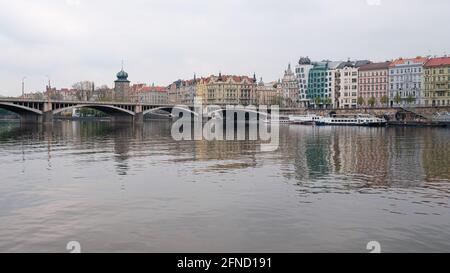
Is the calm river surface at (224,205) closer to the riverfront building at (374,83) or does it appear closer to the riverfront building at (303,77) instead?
the riverfront building at (374,83)

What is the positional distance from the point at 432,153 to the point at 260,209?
2907cm

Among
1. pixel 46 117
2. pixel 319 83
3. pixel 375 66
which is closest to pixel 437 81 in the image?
pixel 375 66

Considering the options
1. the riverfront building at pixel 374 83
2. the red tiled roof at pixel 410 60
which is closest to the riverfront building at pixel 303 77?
the riverfront building at pixel 374 83

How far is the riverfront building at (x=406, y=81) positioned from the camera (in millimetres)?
139625

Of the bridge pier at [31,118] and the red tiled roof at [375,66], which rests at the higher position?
the red tiled roof at [375,66]

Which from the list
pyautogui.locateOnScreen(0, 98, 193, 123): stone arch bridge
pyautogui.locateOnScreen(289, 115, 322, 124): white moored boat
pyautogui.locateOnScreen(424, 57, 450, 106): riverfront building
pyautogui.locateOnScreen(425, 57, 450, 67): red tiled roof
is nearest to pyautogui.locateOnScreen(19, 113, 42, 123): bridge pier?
pyautogui.locateOnScreen(0, 98, 193, 123): stone arch bridge

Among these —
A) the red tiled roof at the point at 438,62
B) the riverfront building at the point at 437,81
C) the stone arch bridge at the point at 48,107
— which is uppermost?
the red tiled roof at the point at 438,62

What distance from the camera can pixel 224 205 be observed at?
2105 centimetres

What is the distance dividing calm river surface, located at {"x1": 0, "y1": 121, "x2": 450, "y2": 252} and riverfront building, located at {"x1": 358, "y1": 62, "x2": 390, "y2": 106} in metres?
120

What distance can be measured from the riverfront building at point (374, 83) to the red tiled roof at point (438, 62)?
48.8 feet

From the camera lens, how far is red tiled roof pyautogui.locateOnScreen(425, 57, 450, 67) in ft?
437
